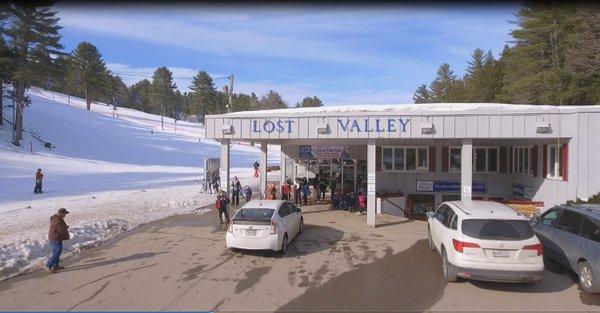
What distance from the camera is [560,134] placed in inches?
572

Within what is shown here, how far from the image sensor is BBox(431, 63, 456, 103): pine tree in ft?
322

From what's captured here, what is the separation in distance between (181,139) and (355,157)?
52.9 metres

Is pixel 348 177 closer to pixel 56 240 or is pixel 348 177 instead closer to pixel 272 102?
pixel 56 240

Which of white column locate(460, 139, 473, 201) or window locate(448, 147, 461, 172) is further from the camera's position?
window locate(448, 147, 461, 172)

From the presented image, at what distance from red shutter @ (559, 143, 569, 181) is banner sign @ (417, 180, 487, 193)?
5966 mm

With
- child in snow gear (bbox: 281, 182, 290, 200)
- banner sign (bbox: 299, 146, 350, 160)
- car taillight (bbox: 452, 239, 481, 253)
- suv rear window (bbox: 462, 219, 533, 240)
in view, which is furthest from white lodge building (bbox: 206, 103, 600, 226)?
car taillight (bbox: 452, 239, 481, 253)

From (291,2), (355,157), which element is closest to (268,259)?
(291,2)

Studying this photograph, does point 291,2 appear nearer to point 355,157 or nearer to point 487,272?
point 487,272

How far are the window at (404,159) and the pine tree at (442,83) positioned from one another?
7823 centimetres

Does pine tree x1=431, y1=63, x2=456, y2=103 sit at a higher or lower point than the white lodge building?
higher

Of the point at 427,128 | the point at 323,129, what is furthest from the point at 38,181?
the point at 427,128

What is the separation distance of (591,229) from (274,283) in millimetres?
6452

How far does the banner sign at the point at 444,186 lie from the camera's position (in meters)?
21.1

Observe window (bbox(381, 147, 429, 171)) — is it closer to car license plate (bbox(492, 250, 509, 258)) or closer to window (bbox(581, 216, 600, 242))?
window (bbox(581, 216, 600, 242))
